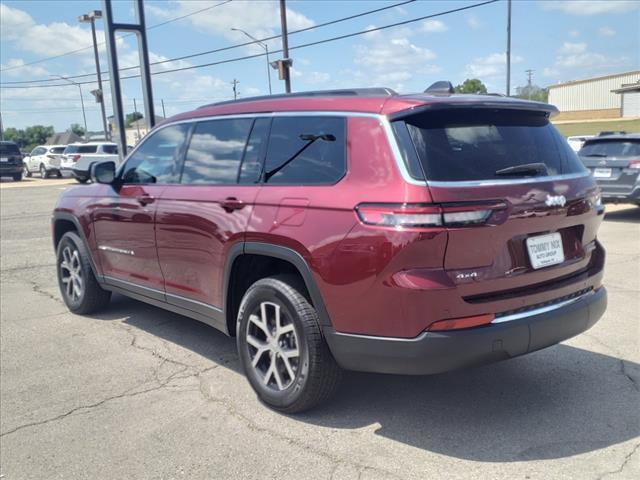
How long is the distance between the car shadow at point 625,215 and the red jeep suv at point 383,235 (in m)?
9.31

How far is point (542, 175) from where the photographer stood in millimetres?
3350

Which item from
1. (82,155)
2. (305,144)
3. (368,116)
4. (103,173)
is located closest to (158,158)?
(103,173)

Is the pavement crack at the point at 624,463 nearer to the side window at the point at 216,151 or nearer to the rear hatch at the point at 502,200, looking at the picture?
the rear hatch at the point at 502,200

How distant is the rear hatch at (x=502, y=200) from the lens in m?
2.97

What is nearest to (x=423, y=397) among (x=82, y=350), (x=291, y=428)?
(x=291, y=428)

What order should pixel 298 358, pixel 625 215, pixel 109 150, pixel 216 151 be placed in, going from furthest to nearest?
1. pixel 109 150
2. pixel 625 215
3. pixel 216 151
4. pixel 298 358

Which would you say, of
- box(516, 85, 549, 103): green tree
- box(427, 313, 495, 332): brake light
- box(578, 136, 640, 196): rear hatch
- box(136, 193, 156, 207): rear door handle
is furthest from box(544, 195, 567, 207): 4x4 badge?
box(516, 85, 549, 103): green tree

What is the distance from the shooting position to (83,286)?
19.2ft

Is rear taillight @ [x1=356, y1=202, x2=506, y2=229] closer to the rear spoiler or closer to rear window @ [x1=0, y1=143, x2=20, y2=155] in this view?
the rear spoiler

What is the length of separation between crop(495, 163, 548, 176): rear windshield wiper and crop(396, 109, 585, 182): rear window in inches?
0.7

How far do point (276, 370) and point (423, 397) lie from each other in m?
0.98

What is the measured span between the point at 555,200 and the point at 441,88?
106 cm

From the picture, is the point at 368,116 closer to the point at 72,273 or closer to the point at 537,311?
the point at 537,311

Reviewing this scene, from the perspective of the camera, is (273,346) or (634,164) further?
(634,164)
